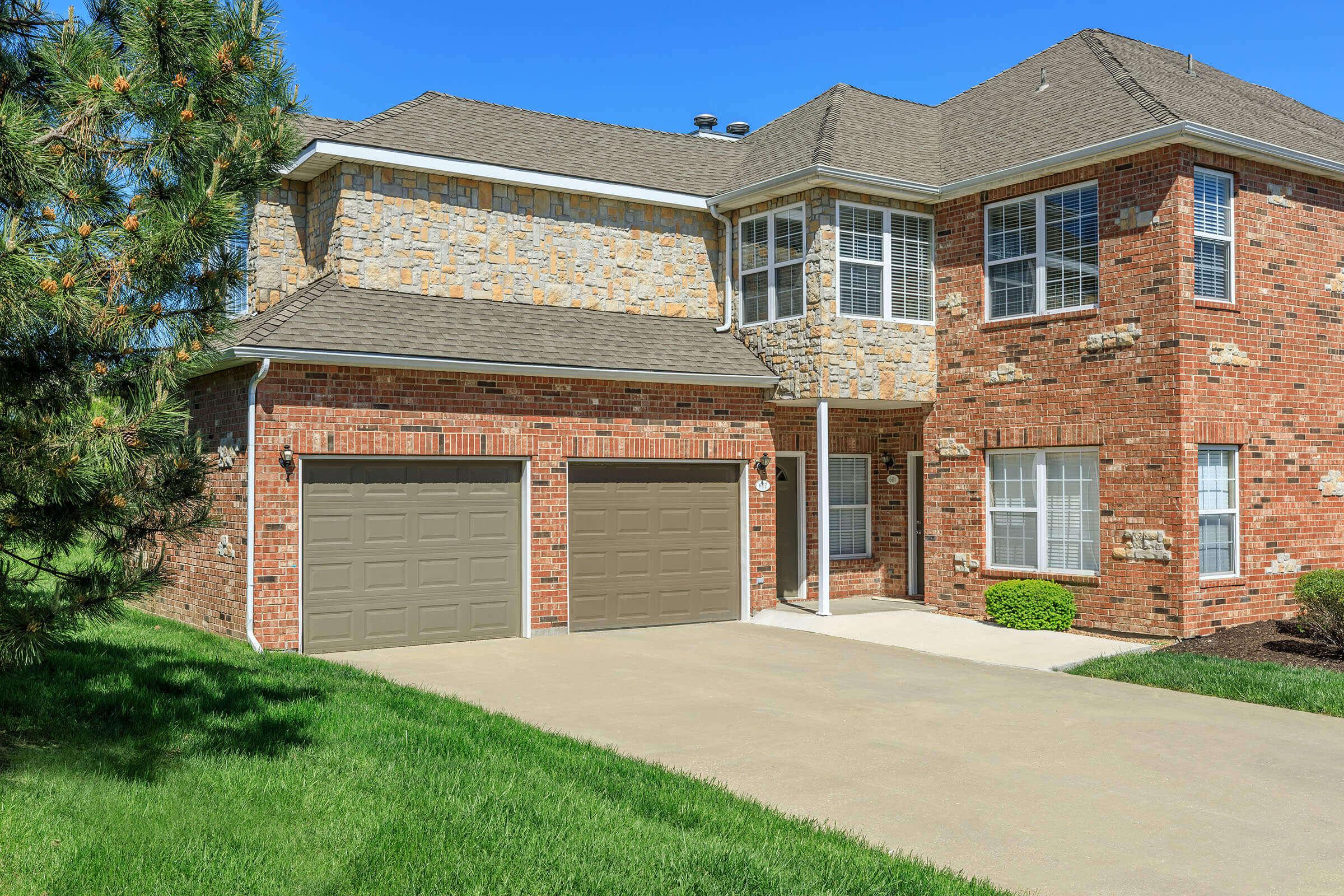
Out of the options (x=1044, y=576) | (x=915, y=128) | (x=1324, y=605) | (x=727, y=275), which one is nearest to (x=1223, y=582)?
(x=1324, y=605)

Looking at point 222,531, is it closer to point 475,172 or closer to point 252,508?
point 252,508

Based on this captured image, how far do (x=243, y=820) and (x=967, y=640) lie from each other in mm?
9687

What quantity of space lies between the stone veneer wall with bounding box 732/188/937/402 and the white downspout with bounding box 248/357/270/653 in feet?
23.0

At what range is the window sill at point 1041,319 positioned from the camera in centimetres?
1418

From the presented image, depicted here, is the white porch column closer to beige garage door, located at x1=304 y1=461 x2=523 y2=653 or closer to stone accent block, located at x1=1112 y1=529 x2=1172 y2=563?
stone accent block, located at x1=1112 y1=529 x2=1172 y2=563

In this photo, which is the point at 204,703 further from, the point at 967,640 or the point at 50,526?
the point at 967,640

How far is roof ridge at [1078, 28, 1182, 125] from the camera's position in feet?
44.2

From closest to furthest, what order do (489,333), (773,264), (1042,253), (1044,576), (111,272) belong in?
(111,272) → (489,333) → (1044,576) → (1042,253) → (773,264)

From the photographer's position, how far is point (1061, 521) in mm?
14500

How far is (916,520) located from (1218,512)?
17.2 feet

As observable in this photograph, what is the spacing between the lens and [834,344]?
50.1 ft

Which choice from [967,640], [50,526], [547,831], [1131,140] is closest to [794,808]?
[547,831]

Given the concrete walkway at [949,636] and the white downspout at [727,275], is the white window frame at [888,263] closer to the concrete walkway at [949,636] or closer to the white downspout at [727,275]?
the white downspout at [727,275]

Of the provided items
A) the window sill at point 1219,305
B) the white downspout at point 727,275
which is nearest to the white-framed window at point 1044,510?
the window sill at point 1219,305
